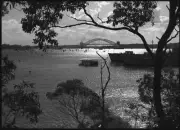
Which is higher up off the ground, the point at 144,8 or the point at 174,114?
the point at 144,8

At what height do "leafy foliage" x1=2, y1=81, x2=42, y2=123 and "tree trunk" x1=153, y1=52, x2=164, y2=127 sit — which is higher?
"tree trunk" x1=153, y1=52, x2=164, y2=127

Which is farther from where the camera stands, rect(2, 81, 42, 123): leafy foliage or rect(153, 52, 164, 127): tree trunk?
rect(2, 81, 42, 123): leafy foliage

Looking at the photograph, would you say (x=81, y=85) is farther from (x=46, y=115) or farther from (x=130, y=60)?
(x=130, y=60)

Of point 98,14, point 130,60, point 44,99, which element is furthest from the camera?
point 130,60

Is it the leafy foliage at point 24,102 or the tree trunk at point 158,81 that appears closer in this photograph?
the tree trunk at point 158,81

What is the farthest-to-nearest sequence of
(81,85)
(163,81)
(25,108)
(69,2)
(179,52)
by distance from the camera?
(81,85) < (163,81) < (179,52) < (25,108) < (69,2)

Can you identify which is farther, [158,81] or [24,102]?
[24,102]

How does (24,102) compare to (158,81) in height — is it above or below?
below

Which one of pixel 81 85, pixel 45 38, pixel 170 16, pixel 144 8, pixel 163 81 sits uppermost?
pixel 144 8

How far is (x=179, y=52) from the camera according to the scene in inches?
371

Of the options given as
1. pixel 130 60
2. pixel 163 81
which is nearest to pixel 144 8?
pixel 163 81

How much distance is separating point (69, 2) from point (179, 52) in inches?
230

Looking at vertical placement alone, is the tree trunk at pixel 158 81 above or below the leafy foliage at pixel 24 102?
above

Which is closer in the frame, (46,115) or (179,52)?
(179,52)
